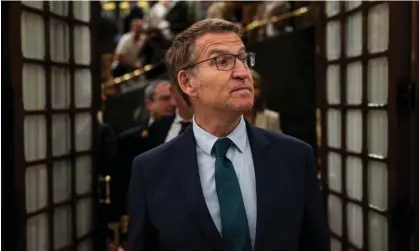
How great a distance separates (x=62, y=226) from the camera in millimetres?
3193

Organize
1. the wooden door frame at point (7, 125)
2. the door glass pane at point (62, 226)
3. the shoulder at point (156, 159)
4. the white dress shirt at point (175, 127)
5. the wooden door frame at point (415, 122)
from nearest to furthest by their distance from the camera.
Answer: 1. the shoulder at point (156, 159)
2. the wooden door frame at point (7, 125)
3. the wooden door frame at point (415, 122)
4. the white dress shirt at point (175, 127)
5. the door glass pane at point (62, 226)

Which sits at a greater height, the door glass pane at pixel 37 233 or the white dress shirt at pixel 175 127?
the white dress shirt at pixel 175 127

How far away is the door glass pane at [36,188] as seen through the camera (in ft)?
9.10

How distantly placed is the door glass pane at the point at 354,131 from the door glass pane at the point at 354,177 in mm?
66

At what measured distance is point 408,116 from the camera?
280cm

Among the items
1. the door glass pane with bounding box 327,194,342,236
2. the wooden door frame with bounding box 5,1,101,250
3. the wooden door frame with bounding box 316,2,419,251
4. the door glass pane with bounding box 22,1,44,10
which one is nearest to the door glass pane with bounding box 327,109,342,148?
the door glass pane with bounding box 327,194,342,236

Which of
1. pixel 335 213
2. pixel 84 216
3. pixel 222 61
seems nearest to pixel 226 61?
pixel 222 61

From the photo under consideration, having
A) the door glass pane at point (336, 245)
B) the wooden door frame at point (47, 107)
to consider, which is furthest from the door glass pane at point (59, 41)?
the door glass pane at point (336, 245)

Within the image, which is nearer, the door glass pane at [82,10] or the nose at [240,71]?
the nose at [240,71]

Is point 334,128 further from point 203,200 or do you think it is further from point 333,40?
point 203,200

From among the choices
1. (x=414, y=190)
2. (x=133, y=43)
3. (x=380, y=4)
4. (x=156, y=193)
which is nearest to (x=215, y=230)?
(x=156, y=193)

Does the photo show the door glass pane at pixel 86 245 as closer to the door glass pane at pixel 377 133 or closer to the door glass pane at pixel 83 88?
the door glass pane at pixel 83 88

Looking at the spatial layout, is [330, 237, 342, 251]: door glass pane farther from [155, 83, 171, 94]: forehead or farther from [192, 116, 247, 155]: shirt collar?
[192, 116, 247, 155]: shirt collar

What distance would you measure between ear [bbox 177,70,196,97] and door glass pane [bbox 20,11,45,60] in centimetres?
146
